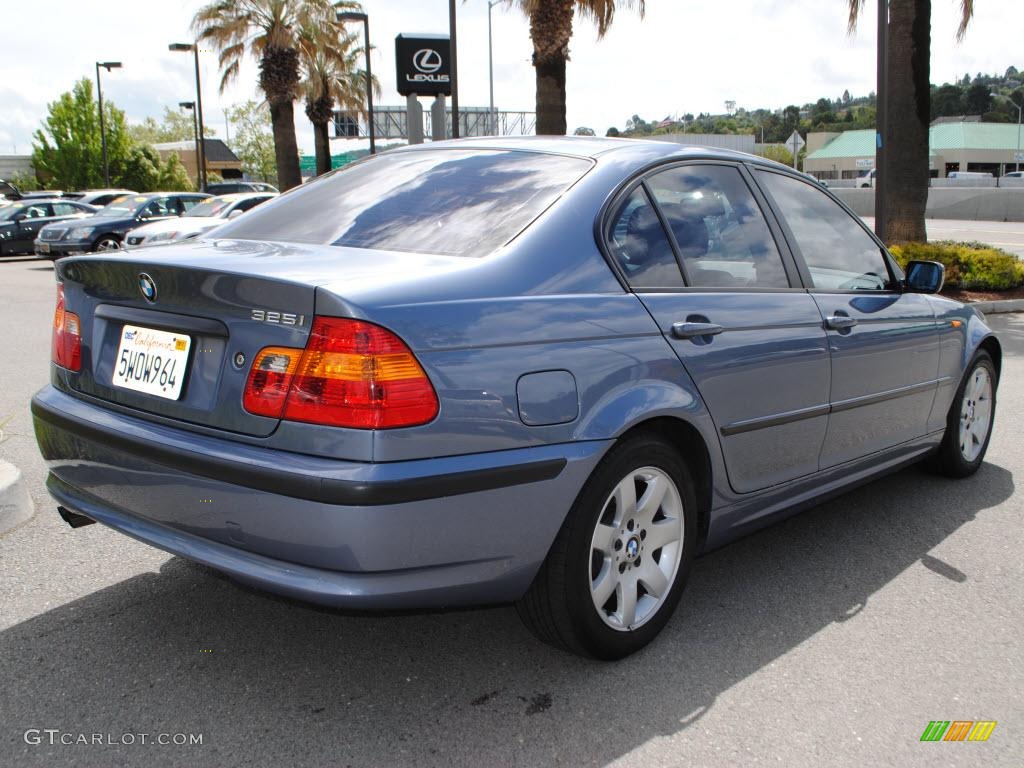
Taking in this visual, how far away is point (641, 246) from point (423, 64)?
13.2 m

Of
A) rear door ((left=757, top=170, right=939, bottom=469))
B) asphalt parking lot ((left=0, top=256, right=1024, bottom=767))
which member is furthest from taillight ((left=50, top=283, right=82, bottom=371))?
rear door ((left=757, top=170, right=939, bottom=469))

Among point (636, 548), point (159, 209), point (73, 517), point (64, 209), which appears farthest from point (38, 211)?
point (636, 548)

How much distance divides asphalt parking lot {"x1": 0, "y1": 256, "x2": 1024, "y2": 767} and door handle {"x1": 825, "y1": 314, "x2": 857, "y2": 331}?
0.96 meters

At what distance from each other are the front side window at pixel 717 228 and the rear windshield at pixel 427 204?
384 millimetres

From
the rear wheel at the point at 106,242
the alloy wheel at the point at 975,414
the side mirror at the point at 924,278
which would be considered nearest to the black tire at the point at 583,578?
the side mirror at the point at 924,278

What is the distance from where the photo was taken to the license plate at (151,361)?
8.75 feet

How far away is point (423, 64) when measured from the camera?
15.4 metres

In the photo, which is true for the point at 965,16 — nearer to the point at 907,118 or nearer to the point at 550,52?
the point at 907,118

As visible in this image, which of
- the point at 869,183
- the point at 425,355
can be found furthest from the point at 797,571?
the point at 869,183

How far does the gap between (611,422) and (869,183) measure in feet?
185

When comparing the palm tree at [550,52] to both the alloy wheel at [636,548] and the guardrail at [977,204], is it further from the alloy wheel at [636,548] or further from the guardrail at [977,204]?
the guardrail at [977,204]

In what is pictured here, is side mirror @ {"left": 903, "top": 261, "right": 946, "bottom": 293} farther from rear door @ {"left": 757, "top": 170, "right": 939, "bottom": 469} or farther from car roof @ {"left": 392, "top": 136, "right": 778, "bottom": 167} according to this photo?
car roof @ {"left": 392, "top": 136, "right": 778, "bottom": 167}

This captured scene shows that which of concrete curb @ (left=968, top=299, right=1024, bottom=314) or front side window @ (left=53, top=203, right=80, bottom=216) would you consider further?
front side window @ (left=53, top=203, right=80, bottom=216)

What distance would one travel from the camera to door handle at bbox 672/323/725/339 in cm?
304
